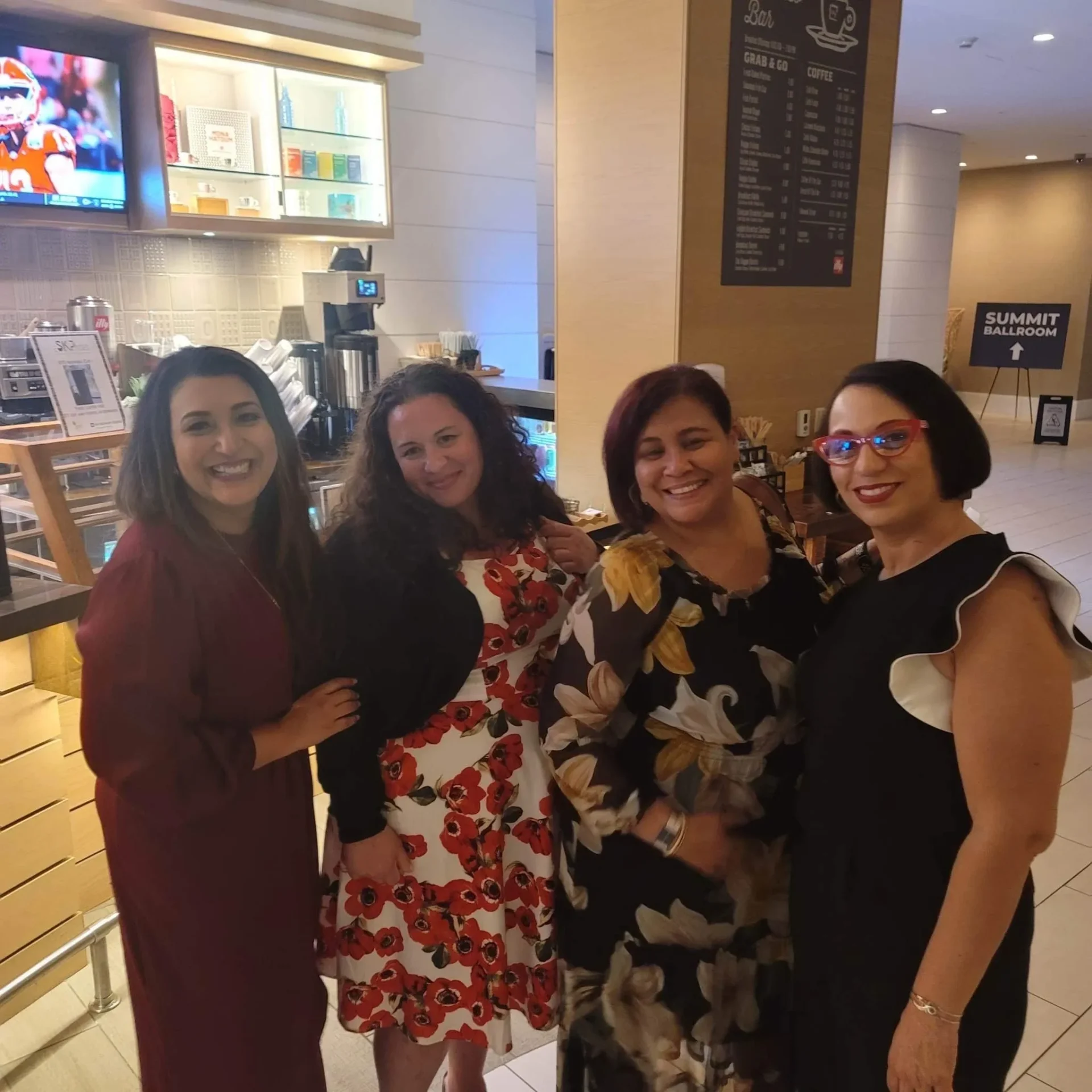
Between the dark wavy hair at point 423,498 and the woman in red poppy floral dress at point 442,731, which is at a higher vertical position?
the dark wavy hair at point 423,498

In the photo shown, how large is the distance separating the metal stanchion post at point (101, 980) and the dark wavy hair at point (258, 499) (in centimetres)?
132

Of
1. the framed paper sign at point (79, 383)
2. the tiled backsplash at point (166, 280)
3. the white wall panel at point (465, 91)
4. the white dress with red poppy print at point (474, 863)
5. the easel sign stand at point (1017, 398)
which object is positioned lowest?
the easel sign stand at point (1017, 398)

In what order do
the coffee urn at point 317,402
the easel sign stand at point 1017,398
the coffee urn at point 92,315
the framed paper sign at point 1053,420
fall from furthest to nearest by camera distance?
the easel sign stand at point 1017,398 < the framed paper sign at point 1053,420 < the coffee urn at point 92,315 < the coffee urn at point 317,402

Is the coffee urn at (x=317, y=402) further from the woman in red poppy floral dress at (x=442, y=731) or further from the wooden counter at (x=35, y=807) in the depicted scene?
the woman in red poppy floral dress at (x=442, y=731)

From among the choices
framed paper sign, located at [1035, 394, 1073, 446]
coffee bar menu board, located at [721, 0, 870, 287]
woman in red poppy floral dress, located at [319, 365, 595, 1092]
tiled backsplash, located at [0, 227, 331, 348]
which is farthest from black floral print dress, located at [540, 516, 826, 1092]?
framed paper sign, located at [1035, 394, 1073, 446]

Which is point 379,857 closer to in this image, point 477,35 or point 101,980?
point 101,980

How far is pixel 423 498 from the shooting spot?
1449 mm

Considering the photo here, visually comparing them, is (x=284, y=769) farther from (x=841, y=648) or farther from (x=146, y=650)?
(x=841, y=648)

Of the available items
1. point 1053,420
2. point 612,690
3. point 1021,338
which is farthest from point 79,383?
point 1021,338

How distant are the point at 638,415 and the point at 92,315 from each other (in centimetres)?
366

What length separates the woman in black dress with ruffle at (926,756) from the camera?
1032 mm

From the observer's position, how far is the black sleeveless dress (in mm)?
1097

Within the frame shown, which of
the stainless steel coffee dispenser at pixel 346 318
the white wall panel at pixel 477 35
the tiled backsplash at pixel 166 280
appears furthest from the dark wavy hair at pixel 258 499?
the white wall panel at pixel 477 35

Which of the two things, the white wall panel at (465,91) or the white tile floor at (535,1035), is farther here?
the white wall panel at (465,91)
